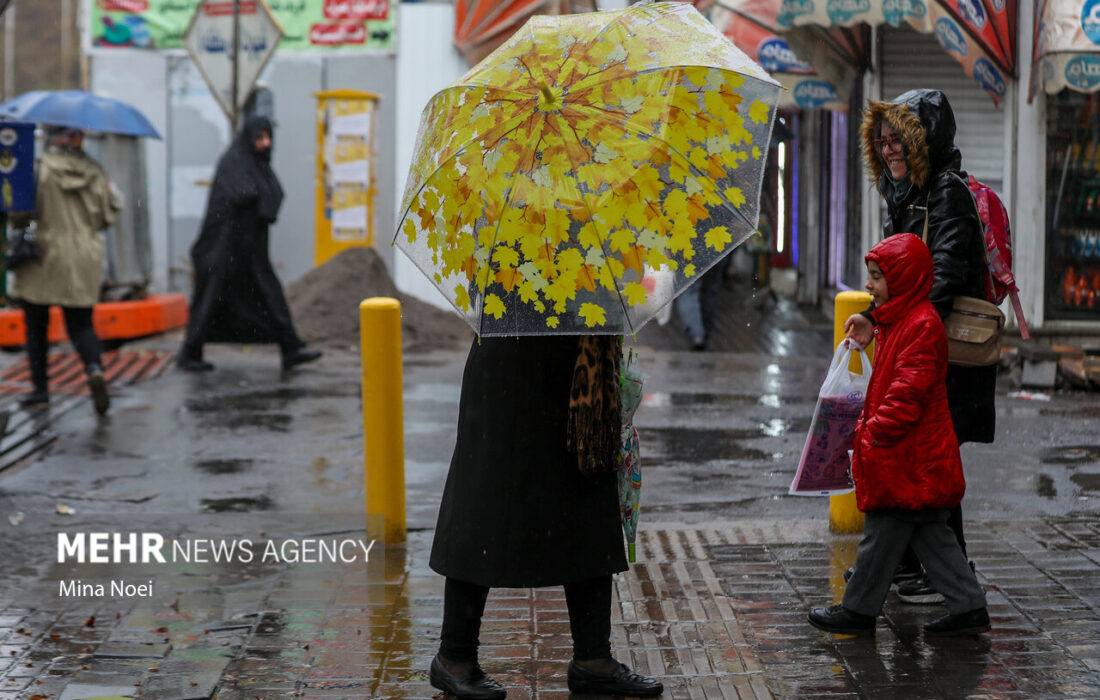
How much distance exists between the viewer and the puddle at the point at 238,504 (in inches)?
285

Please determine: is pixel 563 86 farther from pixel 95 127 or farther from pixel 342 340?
pixel 342 340

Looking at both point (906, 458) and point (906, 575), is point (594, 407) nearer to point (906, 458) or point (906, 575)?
point (906, 458)

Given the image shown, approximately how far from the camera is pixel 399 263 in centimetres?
1972

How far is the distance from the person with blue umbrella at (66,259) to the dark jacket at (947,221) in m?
6.44

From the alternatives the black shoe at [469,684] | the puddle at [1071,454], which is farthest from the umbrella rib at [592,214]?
the puddle at [1071,454]

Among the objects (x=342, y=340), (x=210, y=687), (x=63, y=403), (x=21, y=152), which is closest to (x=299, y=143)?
(x=342, y=340)

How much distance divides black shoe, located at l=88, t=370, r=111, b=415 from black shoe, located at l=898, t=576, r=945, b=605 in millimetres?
6259

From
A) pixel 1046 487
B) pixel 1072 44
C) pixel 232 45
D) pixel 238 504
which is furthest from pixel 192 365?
pixel 1072 44

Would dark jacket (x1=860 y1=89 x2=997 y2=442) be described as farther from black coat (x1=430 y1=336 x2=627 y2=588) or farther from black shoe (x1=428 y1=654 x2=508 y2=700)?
black shoe (x1=428 y1=654 x2=508 y2=700)

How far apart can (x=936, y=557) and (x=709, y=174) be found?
A: 1.77 meters

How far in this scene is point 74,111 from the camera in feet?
39.8

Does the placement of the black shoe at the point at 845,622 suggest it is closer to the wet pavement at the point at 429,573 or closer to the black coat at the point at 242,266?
the wet pavement at the point at 429,573

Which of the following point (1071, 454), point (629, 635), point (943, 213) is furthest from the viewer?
point (1071, 454)

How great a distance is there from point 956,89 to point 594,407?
11075mm
